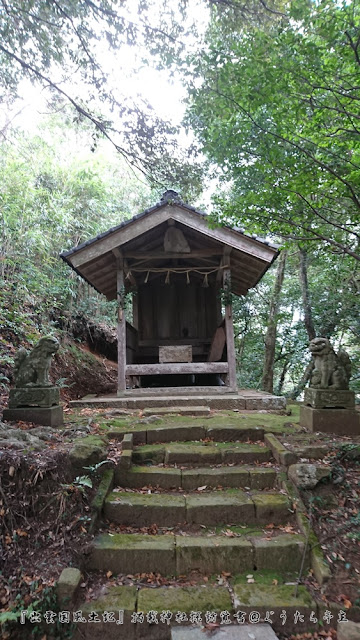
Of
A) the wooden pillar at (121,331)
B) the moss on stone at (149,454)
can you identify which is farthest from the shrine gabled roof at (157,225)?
the moss on stone at (149,454)

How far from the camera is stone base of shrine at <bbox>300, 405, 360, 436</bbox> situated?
15.2ft

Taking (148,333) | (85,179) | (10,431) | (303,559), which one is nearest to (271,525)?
(303,559)

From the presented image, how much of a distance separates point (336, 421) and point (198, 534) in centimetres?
261

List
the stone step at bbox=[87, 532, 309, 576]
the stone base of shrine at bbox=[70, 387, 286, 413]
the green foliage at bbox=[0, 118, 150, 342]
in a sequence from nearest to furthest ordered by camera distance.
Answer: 1. the stone step at bbox=[87, 532, 309, 576]
2. the stone base of shrine at bbox=[70, 387, 286, 413]
3. the green foliage at bbox=[0, 118, 150, 342]

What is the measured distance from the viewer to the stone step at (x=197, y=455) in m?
4.07

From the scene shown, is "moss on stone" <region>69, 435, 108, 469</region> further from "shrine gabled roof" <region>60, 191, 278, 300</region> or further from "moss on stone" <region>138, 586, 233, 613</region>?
"shrine gabled roof" <region>60, 191, 278, 300</region>

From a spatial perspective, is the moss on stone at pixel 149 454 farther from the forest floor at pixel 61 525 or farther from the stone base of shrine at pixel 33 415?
the stone base of shrine at pixel 33 415

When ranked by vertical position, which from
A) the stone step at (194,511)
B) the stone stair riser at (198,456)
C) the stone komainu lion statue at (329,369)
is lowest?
the stone step at (194,511)

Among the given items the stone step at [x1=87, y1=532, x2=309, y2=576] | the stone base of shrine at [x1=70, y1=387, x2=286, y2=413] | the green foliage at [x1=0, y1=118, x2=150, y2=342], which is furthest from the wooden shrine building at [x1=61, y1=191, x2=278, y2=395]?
the stone step at [x1=87, y1=532, x2=309, y2=576]

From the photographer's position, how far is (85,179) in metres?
11.1

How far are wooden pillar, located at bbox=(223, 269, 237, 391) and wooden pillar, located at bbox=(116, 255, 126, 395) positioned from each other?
2291 mm

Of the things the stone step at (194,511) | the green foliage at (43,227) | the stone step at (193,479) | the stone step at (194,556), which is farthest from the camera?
the green foliage at (43,227)

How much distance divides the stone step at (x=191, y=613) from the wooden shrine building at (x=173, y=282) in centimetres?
456

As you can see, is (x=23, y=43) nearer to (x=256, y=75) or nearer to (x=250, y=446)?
(x=256, y=75)
